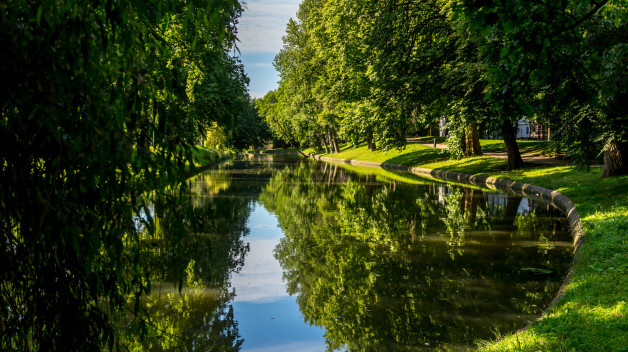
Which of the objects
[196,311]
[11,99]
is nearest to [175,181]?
[11,99]

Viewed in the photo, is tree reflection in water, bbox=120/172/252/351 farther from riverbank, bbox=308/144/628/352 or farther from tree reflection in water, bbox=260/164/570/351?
riverbank, bbox=308/144/628/352

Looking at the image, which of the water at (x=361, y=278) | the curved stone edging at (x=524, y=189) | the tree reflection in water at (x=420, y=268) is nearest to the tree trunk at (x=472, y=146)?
the curved stone edging at (x=524, y=189)

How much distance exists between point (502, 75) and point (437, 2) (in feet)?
62.7

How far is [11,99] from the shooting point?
273 centimetres

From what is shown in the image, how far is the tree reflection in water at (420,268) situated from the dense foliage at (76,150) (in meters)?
3.19

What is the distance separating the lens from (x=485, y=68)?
18.4 m

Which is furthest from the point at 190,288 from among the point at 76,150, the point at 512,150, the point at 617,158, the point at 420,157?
the point at 420,157

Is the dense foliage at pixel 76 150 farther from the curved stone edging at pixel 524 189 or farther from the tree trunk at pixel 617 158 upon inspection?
the tree trunk at pixel 617 158

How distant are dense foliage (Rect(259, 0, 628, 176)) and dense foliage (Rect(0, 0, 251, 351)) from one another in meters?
3.44

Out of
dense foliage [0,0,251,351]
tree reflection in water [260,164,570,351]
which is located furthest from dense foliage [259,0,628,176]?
dense foliage [0,0,251,351]

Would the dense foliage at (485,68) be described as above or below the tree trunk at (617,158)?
above

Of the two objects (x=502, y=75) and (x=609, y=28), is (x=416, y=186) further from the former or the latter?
(x=502, y=75)

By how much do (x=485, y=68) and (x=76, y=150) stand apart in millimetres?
17823

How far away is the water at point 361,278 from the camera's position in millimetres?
5965
